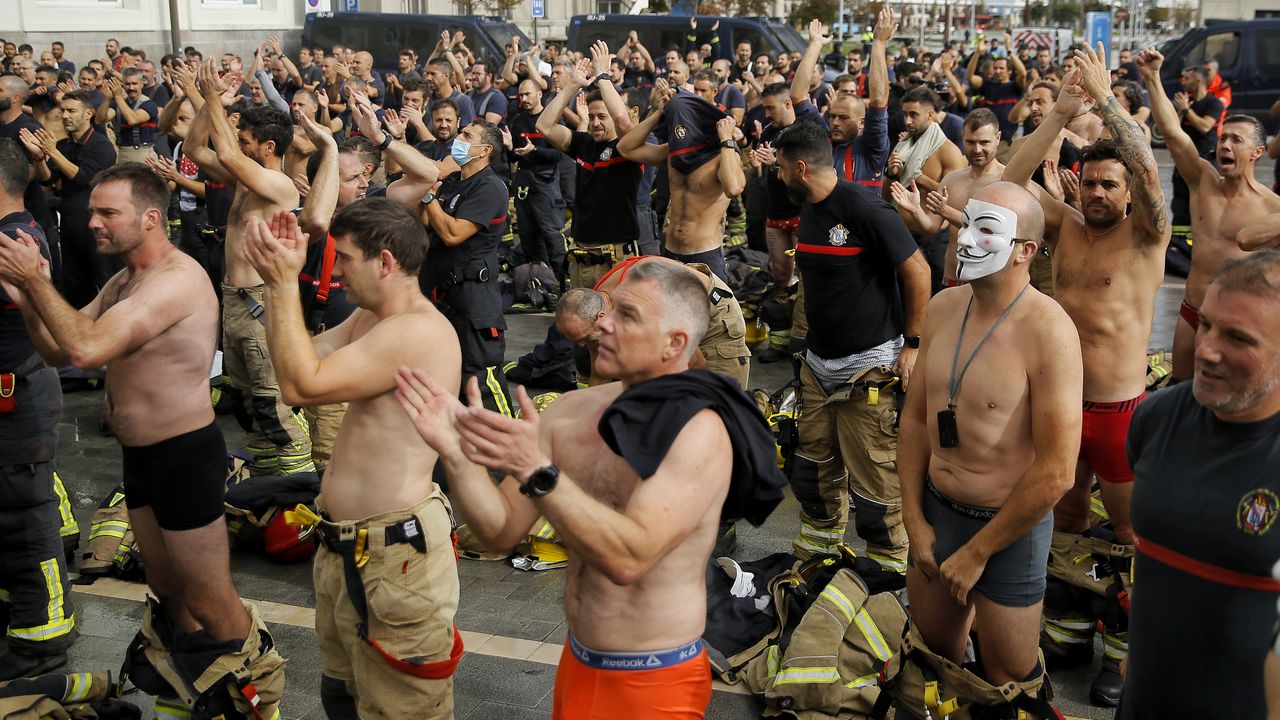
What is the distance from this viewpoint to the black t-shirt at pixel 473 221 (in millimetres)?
7820

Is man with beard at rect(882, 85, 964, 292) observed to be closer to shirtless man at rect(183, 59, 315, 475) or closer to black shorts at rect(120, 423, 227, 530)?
shirtless man at rect(183, 59, 315, 475)

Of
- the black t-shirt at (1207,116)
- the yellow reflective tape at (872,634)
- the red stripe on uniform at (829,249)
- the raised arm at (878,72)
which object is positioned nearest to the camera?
the yellow reflective tape at (872,634)

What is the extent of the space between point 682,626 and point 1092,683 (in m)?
2.69

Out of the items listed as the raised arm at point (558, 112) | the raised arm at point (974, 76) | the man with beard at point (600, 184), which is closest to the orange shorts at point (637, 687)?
the man with beard at point (600, 184)

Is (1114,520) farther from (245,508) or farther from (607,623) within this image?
(245,508)

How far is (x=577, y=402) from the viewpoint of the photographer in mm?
3457

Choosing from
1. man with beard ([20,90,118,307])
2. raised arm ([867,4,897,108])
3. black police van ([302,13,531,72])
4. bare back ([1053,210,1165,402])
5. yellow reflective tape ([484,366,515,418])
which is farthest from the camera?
black police van ([302,13,531,72])

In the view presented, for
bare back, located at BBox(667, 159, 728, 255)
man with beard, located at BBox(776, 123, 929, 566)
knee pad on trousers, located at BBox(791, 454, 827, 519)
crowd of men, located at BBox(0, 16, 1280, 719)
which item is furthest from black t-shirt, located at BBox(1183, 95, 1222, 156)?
knee pad on trousers, located at BBox(791, 454, 827, 519)

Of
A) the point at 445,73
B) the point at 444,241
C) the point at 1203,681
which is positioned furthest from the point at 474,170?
the point at 445,73

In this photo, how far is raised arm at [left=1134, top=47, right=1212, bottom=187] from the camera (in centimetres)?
666

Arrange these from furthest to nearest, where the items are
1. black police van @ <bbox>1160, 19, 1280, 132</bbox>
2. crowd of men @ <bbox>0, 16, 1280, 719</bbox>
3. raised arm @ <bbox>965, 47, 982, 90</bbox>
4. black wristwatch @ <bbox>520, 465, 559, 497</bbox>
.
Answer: black police van @ <bbox>1160, 19, 1280, 132</bbox>, raised arm @ <bbox>965, 47, 982, 90</bbox>, crowd of men @ <bbox>0, 16, 1280, 719</bbox>, black wristwatch @ <bbox>520, 465, 559, 497</bbox>

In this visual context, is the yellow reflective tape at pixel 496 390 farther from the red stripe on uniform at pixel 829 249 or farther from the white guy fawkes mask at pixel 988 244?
the white guy fawkes mask at pixel 988 244

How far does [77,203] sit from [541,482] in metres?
9.46

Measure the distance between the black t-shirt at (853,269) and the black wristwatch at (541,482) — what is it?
11.7 feet
